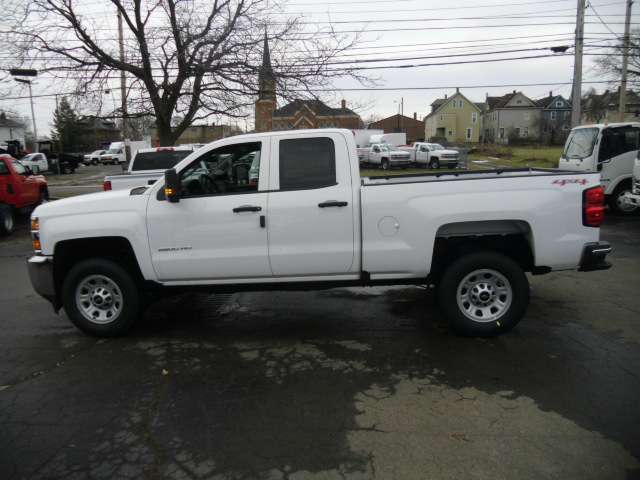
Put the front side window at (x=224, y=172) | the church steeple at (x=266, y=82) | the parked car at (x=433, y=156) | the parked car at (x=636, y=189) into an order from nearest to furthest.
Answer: the front side window at (x=224, y=172) → the parked car at (x=636, y=189) → the church steeple at (x=266, y=82) → the parked car at (x=433, y=156)

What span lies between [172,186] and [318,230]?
4.69 ft

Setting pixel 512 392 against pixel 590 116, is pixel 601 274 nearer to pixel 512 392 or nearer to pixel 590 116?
pixel 512 392

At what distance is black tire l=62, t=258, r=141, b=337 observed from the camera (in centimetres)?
511

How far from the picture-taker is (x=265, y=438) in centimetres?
334

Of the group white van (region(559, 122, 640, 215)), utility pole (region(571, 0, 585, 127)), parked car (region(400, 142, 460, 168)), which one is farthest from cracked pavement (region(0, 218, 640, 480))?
parked car (region(400, 142, 460, 168))

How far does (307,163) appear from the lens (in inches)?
195

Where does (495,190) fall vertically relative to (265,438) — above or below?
above

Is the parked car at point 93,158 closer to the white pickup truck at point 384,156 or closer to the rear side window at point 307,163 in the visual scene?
the white pickup truck at point 384,156

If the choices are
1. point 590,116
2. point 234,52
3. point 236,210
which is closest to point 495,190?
point 236,210

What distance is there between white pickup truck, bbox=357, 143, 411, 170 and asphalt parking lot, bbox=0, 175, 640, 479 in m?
26.8

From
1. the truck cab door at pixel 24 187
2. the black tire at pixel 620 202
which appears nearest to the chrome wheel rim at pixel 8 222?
the truck cab door at pixel 24 187

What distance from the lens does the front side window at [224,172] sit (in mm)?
4992

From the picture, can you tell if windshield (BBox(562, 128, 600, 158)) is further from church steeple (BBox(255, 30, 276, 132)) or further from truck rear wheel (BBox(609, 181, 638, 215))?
church steeple (BBox(255, 30, 276, 132))

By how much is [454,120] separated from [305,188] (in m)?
82.4
